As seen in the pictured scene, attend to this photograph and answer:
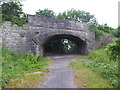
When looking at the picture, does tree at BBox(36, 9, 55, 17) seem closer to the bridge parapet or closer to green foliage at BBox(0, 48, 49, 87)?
the bridge parapet

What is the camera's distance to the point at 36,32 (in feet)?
38.7

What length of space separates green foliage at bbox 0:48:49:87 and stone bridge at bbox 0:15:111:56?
72 cm

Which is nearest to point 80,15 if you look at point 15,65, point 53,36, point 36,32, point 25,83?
point 53,36

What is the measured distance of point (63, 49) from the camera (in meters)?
19.3

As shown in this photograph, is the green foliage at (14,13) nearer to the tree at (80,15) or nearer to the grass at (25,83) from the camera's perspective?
the grass at (25,83)

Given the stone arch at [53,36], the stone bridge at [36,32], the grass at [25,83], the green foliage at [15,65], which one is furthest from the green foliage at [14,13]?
the grass at [25,83]

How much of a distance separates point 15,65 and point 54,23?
17.5 ft

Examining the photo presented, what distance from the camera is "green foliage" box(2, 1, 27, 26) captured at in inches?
441

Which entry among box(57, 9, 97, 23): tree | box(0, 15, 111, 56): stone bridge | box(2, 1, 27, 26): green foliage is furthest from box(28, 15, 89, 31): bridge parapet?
box(57, 9, 97, 23): tree

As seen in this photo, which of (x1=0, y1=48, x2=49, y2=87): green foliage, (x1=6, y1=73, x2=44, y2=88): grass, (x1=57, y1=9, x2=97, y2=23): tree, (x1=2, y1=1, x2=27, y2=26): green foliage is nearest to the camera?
(x1=6, y1=73, x2=44, y2=88): grass

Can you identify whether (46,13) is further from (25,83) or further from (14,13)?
(25,83)

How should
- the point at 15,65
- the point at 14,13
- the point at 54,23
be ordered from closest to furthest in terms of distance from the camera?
the point at 15,65 → the point at 14,13 → the point at 54,23

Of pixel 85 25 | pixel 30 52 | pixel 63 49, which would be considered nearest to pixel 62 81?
pixel 30 52

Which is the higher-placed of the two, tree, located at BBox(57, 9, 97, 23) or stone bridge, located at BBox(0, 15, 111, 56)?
tree, located at BBox(57, 9, 97, 23)
